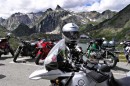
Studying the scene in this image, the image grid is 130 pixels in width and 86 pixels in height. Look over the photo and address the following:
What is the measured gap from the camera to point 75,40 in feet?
17.7

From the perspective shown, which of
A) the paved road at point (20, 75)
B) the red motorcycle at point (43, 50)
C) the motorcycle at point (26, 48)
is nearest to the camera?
the paved road at point (20, 75)

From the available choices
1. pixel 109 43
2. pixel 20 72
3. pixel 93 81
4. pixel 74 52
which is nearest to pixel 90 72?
pixel 93 81

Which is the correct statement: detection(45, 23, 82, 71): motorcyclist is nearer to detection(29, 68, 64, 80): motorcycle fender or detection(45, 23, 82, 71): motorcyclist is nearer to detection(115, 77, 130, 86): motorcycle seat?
detection(29, 68, 64, 80): motorcycle fender

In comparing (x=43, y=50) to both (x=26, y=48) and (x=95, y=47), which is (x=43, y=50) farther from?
(x=95, y=47)

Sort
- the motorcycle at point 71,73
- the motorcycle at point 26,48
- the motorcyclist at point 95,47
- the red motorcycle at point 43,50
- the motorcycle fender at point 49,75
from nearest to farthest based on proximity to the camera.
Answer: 1. the motorcycle at point 71,73
2. the motorcycle fender at point 49,75
3. the motorcyclist at point 95,47
4. the red motorcycle at point 43,50
5. the motorcycle at point 26,48

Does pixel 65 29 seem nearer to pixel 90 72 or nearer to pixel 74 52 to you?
pixel 74 52

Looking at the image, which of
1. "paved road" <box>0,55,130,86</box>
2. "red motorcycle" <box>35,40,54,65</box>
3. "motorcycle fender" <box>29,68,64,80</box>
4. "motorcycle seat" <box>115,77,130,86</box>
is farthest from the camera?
"red motorcycle" <box>35,40,54,65</box>

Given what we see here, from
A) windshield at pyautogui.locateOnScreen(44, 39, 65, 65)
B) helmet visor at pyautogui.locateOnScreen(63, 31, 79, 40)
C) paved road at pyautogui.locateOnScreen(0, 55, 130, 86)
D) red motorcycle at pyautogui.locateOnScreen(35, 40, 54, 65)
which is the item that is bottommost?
paved road at pyautogui.locateOnScreen(0, 55, 130, 86)

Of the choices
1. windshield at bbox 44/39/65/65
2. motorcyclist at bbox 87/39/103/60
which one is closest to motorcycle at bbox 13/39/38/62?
motorcyclist at bbox 87/39/103/60

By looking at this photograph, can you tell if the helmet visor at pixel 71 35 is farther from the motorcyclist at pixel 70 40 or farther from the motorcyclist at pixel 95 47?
the motorcyclist at pixel 95 47

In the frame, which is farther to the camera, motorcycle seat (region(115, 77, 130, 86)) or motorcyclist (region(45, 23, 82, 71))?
motorcyclist (region(45, 23, 82, 71))

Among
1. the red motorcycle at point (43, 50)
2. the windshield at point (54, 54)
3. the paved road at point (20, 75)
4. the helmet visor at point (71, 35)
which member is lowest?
the paved road at point (20, 75)

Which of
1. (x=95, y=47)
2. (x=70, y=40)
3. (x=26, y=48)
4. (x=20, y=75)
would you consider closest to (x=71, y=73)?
(x=70, y=40)

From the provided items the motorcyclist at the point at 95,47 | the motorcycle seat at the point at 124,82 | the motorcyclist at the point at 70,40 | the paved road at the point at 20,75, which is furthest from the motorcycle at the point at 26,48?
the motorcycle seat at the point at 124,82
